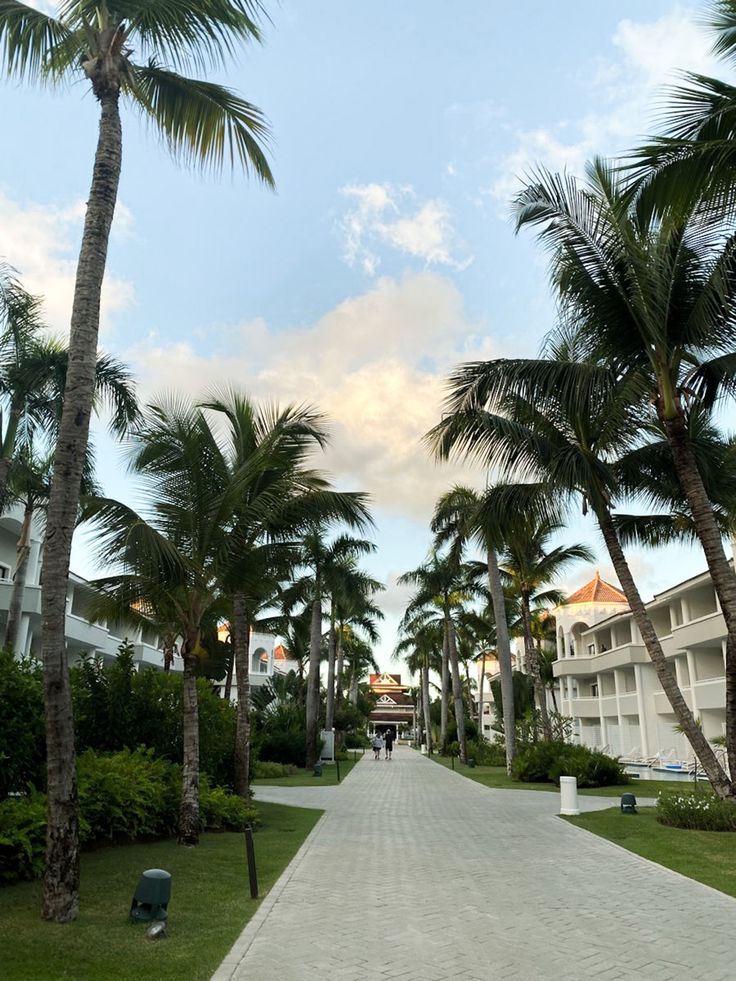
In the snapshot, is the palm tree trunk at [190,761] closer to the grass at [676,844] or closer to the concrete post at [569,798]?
the grass at [676,844]

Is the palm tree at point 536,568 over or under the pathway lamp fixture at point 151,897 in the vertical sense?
over

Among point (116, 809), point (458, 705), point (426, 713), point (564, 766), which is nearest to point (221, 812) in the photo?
point (116, 809)

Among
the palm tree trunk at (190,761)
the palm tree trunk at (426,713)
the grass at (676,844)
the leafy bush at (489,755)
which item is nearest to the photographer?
the grass at (676,844)

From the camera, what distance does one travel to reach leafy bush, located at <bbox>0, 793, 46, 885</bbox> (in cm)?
845

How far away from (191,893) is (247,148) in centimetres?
939

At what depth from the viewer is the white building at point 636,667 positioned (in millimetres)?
29188

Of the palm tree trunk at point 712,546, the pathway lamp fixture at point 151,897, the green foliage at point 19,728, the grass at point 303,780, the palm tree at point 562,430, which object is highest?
the palm tree at point 562,430

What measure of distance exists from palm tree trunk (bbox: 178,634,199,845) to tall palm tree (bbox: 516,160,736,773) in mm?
8655

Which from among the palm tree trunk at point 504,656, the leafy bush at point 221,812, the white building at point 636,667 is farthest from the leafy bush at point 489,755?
the leafy bush at point 221,812

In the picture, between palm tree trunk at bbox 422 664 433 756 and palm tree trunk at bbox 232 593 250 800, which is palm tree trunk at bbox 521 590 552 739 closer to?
palm tree trunk at bbox 232 593 250 800

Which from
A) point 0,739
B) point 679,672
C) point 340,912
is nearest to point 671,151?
point 340,912

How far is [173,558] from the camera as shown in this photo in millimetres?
10141

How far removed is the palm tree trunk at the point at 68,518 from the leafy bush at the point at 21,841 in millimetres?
1645

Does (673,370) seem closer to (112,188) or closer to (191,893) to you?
(112,188)
